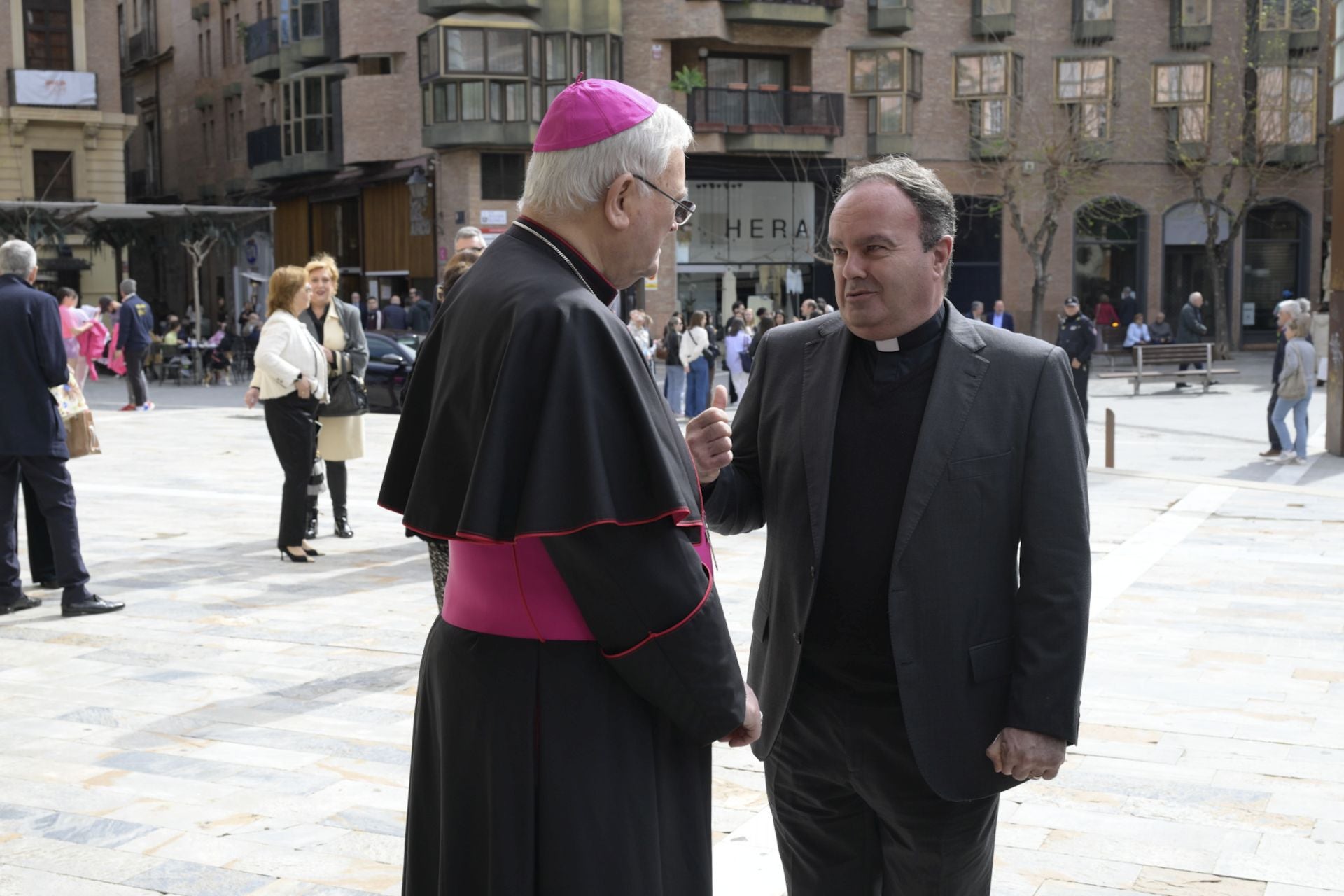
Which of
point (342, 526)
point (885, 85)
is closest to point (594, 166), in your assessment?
point (342, 526)

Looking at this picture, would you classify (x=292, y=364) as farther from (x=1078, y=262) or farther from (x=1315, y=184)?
(x=1315, y=184)

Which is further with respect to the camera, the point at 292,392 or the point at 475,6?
the point at 475,6

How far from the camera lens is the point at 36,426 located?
308 inches

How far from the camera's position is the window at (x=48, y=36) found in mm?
39375

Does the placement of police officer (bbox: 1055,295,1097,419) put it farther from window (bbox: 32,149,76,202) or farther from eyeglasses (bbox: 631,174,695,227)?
window (bbox: 32,149,76,202)

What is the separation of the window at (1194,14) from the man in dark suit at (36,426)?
39115mm

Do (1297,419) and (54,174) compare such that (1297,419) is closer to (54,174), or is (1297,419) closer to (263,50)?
(263,50)

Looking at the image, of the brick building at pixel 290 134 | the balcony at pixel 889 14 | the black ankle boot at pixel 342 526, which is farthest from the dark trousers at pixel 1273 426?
the balcony at pixel 889 14

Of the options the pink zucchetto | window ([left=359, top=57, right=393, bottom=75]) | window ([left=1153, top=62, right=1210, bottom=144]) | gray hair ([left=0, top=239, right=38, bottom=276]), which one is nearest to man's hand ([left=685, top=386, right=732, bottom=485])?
the pink zucchetto

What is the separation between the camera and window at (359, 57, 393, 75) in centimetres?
3919

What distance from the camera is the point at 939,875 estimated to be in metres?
2.82

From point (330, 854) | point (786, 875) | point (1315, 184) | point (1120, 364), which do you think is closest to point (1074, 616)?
point (786, 875)

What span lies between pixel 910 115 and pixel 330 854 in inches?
1489

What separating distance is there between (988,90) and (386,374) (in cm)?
2442
